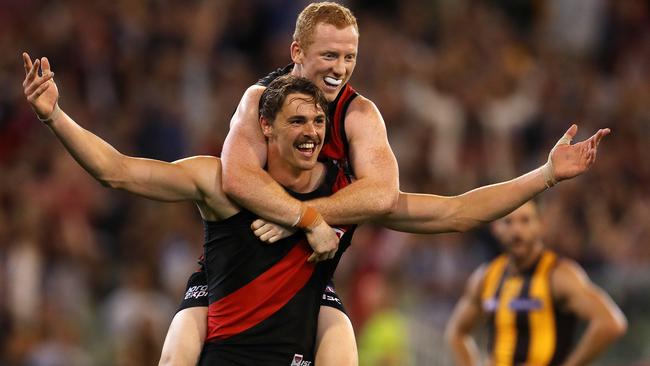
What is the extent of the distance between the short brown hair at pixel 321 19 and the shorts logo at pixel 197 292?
1.25 m

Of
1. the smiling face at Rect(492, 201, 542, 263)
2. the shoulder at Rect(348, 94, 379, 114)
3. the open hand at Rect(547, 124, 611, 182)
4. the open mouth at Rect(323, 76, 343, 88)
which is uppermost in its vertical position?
the open mouth at Rect(323, 76, 343, 88)

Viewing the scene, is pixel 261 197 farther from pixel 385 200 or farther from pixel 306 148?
pixel 385 200

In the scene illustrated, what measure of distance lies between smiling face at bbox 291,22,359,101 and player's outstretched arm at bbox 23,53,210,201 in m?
0.64

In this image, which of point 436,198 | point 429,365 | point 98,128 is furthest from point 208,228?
point 98,128

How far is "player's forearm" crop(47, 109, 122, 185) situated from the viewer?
618 centimetres

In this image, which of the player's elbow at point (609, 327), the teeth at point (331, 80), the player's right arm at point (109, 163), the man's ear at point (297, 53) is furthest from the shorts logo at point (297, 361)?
the player's elbow at point (609, 327)

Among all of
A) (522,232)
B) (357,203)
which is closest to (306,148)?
(357,203)

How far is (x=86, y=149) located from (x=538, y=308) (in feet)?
13.3

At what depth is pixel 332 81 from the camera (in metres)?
6.68

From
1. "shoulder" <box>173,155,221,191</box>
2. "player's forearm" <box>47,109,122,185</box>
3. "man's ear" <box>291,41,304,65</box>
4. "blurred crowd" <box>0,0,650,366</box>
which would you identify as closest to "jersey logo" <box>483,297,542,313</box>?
"blurred crowd" <box>0,0,650,366</box>

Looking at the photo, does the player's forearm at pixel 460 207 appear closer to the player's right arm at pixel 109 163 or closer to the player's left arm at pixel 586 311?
the player's right arm at pixel 109 163

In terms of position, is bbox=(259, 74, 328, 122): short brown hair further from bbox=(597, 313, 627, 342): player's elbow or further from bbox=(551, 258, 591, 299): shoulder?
bbox=(597, 313, 627, 342): player's elbow

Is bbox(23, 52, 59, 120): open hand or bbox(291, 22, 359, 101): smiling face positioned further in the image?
bbox(291, 22, 359, 101): smiling face

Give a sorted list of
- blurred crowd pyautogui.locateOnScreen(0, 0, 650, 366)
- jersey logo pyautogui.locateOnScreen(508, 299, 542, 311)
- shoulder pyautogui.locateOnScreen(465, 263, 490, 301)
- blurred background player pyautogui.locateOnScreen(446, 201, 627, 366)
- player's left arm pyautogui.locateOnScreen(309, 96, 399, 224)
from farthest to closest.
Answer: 1. blurred crowd pyautogui.locateOnScreen(0, 0, 650, 366)
2. shoulder pyautogui.locateOnScreen(465, 263, 490, 301)
3. jersey logo pyautogui.locateOnScreen(508, 299, 542, 311)
4. blurred background player pyautogui.locateOnScreen(446, 201, 627, 366)
5. player's left arm pyautogui.locateOnScreen(309, 96, 399, 224)
